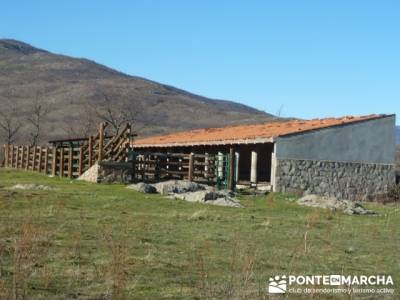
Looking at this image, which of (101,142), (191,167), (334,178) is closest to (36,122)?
(101,142)

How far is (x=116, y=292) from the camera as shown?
6090 mm

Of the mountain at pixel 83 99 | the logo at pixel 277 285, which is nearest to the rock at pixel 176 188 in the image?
the logo at pixel 277 285

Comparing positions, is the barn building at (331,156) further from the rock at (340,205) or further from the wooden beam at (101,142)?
the rock at (340,205)

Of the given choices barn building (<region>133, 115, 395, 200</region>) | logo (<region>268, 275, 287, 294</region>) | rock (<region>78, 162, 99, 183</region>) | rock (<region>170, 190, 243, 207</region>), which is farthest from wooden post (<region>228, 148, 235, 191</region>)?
logo (<region>268, 275, 287, 294</region>)

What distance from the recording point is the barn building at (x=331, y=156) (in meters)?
27.3

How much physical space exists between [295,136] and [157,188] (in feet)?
27.0

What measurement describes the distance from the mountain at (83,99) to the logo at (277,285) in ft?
280

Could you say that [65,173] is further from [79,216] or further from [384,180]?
[79,216]

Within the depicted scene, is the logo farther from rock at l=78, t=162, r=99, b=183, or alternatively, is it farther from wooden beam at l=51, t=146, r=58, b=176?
wooden beam at l=51, t=146, r=58, b=176

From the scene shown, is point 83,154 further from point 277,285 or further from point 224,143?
point 277,285

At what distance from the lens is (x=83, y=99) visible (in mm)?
127000

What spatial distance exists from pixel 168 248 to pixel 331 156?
20.0 m

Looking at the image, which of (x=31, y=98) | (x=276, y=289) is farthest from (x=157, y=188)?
(x=31, y=98)

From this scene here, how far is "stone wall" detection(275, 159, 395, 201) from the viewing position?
27.3m
